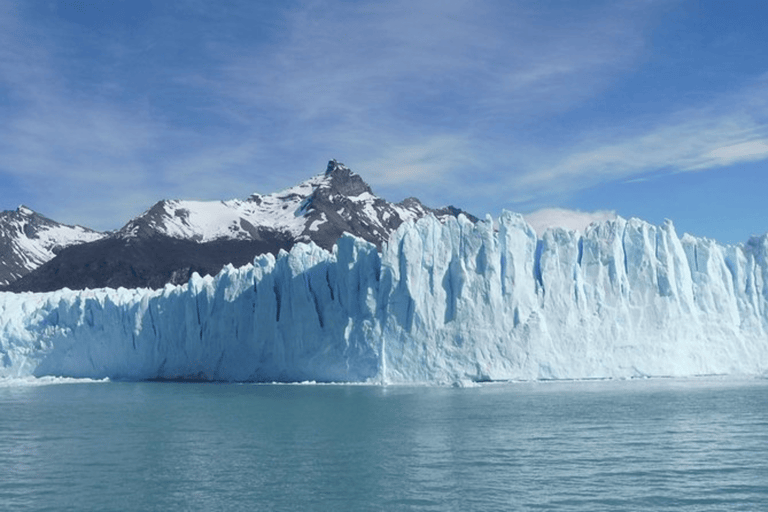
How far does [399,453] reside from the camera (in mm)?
15375

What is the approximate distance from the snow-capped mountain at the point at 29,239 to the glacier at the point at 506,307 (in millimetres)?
80237

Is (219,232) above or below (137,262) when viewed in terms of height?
above

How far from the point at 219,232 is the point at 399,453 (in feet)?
269

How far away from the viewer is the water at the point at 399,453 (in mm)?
11820

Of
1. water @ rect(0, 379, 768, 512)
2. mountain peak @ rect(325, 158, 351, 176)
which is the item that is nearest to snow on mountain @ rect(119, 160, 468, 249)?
mountain peak @ rect(325, 158, 351, 176)

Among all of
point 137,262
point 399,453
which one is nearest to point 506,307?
point 399,453

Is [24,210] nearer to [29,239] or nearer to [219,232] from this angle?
[29,239]

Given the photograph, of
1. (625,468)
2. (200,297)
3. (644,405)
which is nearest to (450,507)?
(625,468)

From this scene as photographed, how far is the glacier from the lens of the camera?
2873cm

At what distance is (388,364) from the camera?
29.2m

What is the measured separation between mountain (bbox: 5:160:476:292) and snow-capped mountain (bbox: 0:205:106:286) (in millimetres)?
21317

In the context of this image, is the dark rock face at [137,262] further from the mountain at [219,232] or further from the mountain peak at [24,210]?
the mountain peak at [24,210]

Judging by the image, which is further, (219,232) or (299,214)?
(299,214)

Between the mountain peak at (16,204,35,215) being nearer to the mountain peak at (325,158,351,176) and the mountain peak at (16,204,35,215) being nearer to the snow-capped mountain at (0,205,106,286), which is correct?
the snow-capped mountain at (0,205,106,286)
